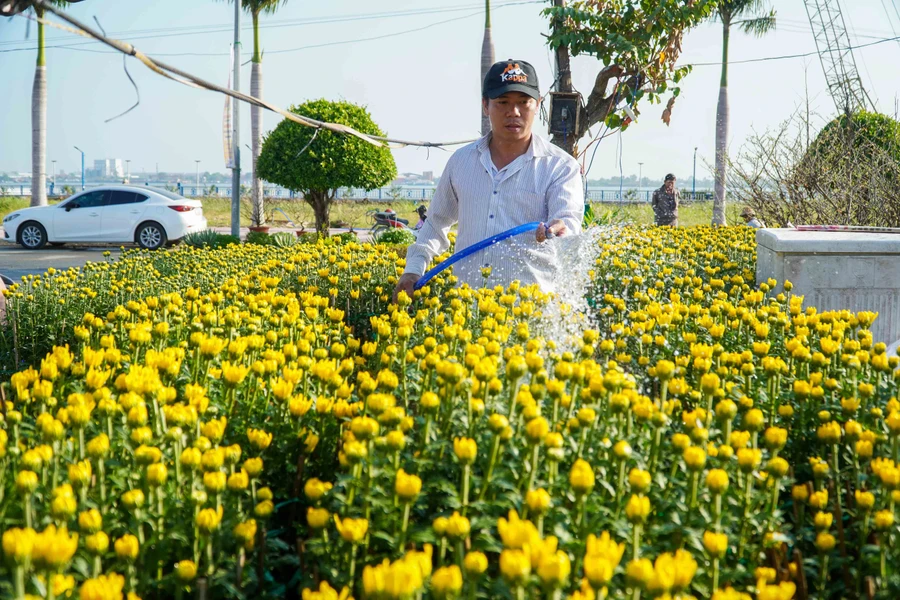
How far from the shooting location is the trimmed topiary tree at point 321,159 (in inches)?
675

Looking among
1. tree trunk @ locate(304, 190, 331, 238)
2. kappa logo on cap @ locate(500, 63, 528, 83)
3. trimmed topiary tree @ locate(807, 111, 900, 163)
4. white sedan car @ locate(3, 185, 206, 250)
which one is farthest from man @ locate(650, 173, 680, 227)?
kappa logo on cap @ locate(500, 63, 528, 83)

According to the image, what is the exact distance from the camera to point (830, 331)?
A: 3.06m

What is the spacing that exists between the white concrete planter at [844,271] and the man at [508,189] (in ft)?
6.11

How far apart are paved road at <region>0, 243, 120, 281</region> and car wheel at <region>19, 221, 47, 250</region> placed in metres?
0.19

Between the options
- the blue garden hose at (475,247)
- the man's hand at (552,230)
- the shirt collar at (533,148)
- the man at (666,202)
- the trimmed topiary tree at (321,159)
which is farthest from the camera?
the trimmed topiary tree at (321,159)

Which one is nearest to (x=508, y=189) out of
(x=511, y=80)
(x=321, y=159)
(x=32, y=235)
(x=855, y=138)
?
(x=511, y=80)

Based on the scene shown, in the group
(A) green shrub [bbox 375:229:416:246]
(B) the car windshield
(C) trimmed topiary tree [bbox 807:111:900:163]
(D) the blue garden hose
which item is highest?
(C) trimmed topiary tree [bbox 807:111:900:163]

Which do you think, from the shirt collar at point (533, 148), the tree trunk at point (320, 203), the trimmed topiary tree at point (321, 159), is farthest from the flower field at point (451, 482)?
the tree trunk at point (320, 203)

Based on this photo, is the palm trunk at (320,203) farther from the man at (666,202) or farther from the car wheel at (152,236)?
the man at (666,202)

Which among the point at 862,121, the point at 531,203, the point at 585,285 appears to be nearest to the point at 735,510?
the point at 531,203

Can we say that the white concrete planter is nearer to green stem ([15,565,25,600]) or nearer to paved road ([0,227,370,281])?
green stem ([15,565,25,600])

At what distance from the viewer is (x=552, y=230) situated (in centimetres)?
399

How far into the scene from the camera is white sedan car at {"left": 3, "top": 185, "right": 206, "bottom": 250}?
19250 mm

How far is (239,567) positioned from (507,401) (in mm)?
943
